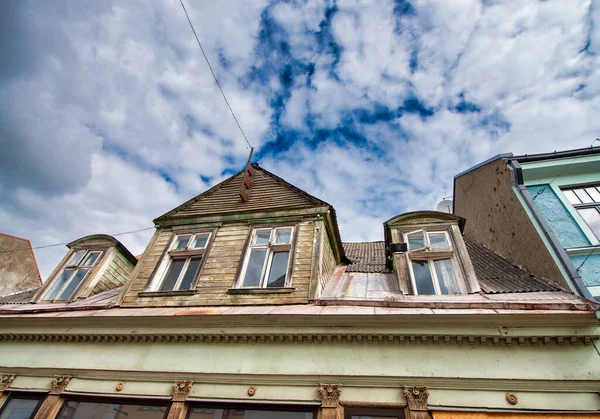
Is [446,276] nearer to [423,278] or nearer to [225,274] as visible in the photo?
[423,278]

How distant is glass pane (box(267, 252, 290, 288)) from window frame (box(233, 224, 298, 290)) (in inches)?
3.0

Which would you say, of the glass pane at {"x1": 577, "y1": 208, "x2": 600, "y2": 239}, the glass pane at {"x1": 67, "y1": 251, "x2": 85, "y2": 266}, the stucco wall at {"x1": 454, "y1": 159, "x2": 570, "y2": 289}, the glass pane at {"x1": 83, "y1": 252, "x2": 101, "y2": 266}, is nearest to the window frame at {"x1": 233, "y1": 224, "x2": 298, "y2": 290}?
the stucco wall at {"x1": 454, "y1": 159, "x2": 570, "y2": 289}

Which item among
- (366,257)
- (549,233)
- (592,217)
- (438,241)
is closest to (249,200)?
(366,257)

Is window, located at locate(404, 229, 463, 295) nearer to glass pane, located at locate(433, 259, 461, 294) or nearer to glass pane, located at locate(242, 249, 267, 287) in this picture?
glass pane, located at locate(433, 259, 461, 294)

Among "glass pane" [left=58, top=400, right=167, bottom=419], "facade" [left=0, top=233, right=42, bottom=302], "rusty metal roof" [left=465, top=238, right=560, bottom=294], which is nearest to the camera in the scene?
"glass pane" [left=58, top=400, right=167, bottom=419]

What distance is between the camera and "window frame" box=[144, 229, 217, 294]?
7738 millimetres

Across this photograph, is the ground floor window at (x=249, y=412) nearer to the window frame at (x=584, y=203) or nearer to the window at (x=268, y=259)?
the window at (x=268, y=259)

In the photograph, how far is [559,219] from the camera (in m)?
6.71

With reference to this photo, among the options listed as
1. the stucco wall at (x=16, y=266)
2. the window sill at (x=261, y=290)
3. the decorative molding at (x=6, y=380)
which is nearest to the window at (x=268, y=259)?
the window sill at (x=261, y=290)

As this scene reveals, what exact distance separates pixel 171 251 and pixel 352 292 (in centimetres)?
522

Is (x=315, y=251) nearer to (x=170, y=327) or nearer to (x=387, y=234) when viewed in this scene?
(x=387, y=234)

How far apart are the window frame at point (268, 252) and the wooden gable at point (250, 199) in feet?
2.00

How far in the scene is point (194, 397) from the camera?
550cm

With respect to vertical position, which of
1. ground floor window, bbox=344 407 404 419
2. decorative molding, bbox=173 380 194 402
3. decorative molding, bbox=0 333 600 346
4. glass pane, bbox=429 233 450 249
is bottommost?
ground floor window, bbox=344 407 404 419
